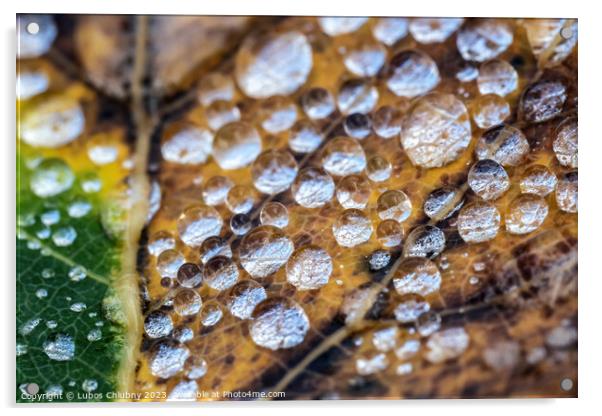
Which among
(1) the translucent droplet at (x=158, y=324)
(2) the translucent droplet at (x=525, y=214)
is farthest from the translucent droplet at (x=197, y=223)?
(2) the translucent droplet at (x=525, y=214)

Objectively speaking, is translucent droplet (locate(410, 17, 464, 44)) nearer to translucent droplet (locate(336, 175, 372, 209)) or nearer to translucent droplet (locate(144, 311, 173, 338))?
translucent droplet (locate(336, 175, 372, 209))

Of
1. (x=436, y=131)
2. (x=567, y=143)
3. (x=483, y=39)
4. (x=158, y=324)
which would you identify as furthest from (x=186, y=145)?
(x=567, y=143)

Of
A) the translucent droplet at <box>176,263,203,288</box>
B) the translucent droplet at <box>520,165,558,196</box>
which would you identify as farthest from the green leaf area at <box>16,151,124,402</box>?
the translucent droplet at <box>520,165,558,196</box>

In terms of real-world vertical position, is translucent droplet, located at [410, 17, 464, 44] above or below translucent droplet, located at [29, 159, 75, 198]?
above

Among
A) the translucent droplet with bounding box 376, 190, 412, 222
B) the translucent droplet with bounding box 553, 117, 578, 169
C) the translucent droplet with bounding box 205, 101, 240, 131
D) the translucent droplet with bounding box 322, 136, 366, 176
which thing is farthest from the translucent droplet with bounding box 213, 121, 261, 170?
the translucent droplet with bounding box 553, 117, 578, 169

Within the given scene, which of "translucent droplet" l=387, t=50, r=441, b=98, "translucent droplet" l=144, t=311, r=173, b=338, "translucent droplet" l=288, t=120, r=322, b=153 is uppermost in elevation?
"translucent droplet" l=387, t=50, r=441, b=98

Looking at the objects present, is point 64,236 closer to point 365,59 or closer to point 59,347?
point 59,347
